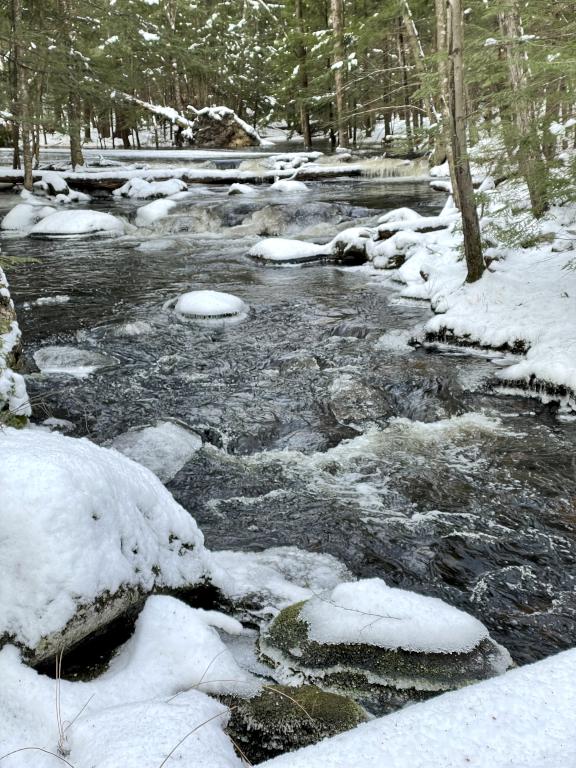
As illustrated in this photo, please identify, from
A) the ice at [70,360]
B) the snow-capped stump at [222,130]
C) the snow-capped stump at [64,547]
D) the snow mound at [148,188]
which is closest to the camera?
the snow-capped stump at [64,547]

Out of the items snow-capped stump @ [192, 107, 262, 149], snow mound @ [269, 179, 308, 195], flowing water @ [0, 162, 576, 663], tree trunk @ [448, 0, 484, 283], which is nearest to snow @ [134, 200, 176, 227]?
snow mound @ [269, 179, 308, 195]

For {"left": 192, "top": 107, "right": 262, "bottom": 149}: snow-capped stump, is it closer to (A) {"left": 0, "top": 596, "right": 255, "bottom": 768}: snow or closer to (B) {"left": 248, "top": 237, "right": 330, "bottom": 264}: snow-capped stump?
(B) {"left": 248, "top": 237, "right": 330, "bottom": 264}: snow-capped stump

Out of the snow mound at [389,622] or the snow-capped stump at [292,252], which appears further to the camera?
the snow-capped stump at [292,252]

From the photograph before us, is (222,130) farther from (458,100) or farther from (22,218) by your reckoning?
(458,100)

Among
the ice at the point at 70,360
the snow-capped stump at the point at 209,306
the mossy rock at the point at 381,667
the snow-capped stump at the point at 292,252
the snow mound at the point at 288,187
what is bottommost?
the mossy rock at the point at 381,667

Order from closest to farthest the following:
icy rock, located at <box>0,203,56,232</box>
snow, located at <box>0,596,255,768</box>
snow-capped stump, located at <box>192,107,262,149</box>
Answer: snow, located at <box>0,596,255,768</box> → icy rock, located at <box>0,203,56,232</box> → snow-capped stump, located at <box>192,107,262,149</box>

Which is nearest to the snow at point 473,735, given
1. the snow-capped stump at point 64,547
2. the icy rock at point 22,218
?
the snow-capped stump at point 64,547

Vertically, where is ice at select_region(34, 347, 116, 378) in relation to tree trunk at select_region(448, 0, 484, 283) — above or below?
below

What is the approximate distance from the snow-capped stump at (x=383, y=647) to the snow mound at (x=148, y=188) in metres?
19.4

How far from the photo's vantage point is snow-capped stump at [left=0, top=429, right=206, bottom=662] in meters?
2.27

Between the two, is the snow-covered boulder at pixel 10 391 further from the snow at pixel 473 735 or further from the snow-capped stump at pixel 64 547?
the snow at pixel 473 735

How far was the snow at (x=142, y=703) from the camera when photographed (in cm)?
184

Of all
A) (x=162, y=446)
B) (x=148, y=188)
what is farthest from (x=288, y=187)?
(x=162, y=446)

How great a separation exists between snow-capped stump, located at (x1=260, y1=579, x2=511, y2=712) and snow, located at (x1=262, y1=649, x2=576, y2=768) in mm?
1024
